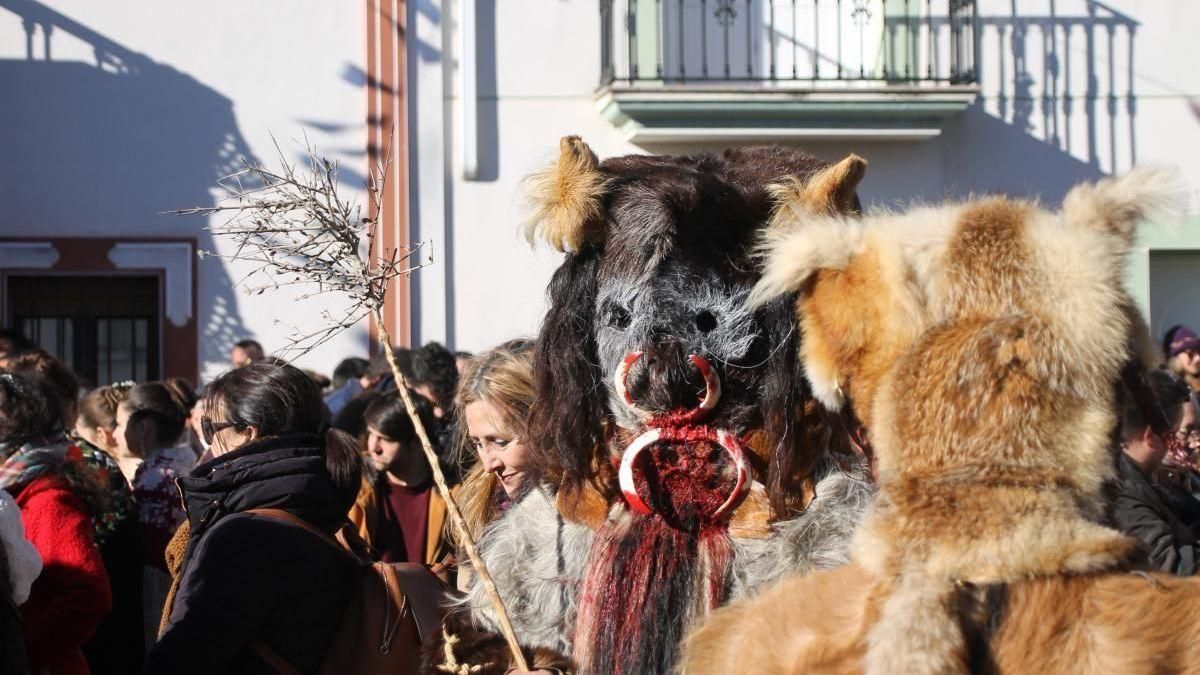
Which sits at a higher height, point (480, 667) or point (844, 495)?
point (844, 495)

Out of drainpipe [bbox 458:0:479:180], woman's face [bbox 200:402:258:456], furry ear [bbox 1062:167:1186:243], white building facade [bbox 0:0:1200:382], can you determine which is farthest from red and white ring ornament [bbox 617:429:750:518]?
drainpipe [bbox 458:0:479:180]

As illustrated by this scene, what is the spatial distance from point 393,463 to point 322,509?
1.63 metres

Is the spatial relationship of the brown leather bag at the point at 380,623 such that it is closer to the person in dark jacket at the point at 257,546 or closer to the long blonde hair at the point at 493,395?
the person in dark jacket at the point at 257,546

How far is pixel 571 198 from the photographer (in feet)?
9.00

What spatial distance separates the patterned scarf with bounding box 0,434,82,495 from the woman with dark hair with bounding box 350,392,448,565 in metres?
1.14

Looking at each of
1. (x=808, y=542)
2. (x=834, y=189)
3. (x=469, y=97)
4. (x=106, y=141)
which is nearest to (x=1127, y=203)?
(x=834, y=189)

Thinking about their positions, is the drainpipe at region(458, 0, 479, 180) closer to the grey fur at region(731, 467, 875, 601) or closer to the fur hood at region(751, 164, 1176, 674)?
the grey fur at region(731, 467, 875, 601)

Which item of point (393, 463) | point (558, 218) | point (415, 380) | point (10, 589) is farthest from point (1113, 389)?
point (415, 380)

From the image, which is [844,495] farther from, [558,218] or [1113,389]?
[1113,389]

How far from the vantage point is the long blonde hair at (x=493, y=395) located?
3.55 meters

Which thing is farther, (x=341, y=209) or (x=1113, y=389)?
(x=341, y=209)

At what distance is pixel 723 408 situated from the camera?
2711 millimetres

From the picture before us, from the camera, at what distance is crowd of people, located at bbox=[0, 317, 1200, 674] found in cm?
302

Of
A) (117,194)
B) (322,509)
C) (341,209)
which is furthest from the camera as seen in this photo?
(117,194)
